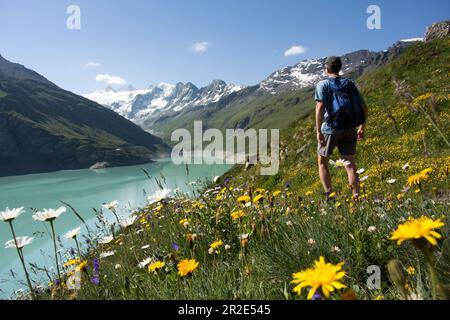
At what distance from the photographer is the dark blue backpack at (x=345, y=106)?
6.01m

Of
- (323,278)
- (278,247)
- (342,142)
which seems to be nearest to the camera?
(323,278)

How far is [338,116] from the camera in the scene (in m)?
6.06

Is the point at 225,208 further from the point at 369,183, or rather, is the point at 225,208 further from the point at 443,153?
the point at 443,153

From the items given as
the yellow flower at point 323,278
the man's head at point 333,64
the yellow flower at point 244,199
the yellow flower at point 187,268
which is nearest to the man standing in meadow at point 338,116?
the man's head at point 333,64

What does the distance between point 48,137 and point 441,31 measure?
163373 mm

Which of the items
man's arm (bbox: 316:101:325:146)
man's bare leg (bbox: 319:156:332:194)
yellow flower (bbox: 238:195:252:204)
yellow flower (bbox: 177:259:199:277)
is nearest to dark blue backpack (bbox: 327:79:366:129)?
man's arm (bbox: 316:101:325:146)

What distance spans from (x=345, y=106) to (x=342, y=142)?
70cm

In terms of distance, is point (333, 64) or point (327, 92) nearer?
point (327, 92)

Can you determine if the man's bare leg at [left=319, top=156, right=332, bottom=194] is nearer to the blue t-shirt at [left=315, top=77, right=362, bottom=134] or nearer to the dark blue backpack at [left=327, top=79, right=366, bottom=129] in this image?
the blue t-shirt at [left=315, top=77, right=362, bottom=134]

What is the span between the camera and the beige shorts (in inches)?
246

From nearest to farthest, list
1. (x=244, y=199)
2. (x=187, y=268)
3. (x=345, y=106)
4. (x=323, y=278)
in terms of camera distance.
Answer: (x=323, y=278) < (x=187, y=268) < (x=244, y=199) < (x=345, y=106)

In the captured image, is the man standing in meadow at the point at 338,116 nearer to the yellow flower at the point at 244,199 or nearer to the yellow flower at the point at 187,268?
the yellow flower at the point at 244,199

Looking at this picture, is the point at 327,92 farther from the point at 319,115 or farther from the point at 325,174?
the point at 325,174

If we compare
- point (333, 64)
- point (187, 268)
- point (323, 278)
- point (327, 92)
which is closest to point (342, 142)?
point (327, 92)
